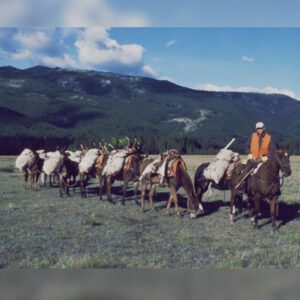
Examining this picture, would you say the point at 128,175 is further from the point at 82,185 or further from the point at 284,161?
the point at 284,161

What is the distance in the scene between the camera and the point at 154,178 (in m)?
12.8

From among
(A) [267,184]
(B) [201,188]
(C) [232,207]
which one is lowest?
(C) [232,207]

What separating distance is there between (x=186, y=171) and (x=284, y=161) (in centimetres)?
275

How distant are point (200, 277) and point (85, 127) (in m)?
3.14

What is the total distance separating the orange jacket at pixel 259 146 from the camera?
30.1ft

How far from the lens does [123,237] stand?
866cm

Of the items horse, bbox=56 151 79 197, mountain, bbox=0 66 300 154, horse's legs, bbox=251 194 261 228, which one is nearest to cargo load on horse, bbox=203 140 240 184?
horse's legs, bbox=251 194 261 228

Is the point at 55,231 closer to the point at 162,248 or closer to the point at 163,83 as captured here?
the point at 162,248

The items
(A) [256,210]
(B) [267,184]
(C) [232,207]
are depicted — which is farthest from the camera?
(C) [232,207]

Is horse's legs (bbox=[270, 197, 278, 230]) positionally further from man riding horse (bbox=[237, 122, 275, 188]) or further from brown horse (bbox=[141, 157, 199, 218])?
A: brown horse (bbox=[141, 157, 199, 218])

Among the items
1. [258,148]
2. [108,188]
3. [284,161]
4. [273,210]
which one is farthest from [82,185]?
[284,161]

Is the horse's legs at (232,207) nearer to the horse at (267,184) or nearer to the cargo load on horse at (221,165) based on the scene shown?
the horse at (267,184)

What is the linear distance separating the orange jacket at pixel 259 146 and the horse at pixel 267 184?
192 mm

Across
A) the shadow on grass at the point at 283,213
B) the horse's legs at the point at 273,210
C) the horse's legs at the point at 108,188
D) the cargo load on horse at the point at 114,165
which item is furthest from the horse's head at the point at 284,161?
the horse's legs at the point at 108,188
